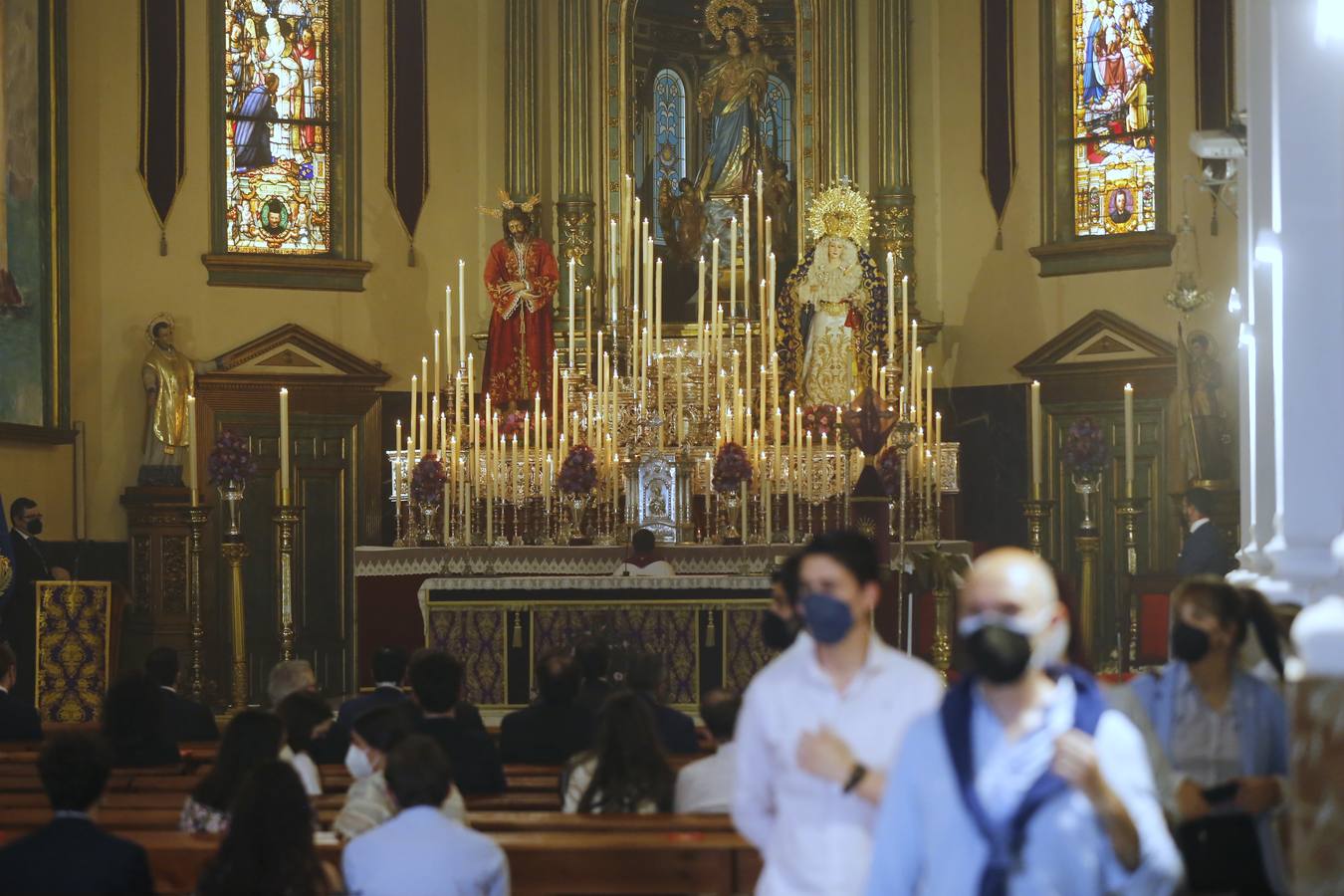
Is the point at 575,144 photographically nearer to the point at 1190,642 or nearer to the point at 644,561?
the point at 644,561

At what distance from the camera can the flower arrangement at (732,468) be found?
14305 mm

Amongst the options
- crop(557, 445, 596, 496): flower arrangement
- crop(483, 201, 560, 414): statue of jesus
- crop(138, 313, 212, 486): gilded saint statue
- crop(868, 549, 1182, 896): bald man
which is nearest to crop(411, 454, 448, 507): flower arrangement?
crop(557, 445, 596, 496): flower arrangement

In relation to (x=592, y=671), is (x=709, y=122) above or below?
above

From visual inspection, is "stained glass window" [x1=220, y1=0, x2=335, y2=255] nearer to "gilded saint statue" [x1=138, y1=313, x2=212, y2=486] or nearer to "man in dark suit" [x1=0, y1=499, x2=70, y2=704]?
"gilded saint statue" [x1=138, y1=313, x2=212, y2=486]

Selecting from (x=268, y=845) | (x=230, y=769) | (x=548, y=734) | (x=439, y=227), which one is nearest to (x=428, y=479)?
(x=439, y=227)

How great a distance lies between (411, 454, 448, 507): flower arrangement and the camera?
1468cm

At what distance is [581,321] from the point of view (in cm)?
1902

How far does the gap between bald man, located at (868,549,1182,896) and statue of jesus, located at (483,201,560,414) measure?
14.0 meters

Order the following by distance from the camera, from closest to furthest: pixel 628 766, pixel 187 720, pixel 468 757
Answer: pixel 628 766
pixel 468 757
pixel 187 720

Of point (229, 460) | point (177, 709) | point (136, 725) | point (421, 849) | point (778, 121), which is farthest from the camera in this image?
point (778, 121)

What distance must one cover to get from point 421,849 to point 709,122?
1501 centimetres

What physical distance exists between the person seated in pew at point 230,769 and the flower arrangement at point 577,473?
861 centimetres

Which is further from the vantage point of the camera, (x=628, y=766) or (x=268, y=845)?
(x=628, y=766)

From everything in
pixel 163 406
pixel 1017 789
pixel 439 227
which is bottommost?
pixel 1017 789
